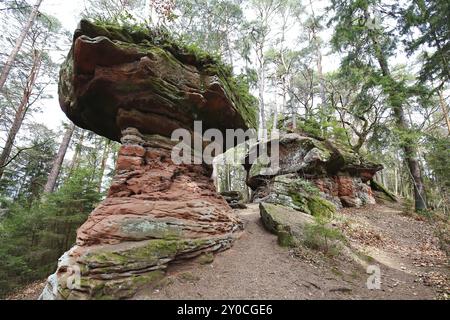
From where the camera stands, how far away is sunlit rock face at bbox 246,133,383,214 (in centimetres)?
1242

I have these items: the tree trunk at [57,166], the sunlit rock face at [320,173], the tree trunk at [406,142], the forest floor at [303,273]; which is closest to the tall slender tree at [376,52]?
the tree trunk at [406,142]

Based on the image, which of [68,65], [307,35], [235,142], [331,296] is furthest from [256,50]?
[331,296]

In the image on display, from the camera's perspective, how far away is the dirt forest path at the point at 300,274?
183 inches

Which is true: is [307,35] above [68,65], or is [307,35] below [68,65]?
above

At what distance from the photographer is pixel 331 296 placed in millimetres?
4645

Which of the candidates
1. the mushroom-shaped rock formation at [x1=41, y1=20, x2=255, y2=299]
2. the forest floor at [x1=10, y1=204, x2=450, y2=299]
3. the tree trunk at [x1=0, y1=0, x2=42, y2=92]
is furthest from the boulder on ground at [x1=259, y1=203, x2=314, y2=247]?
the tree trunk at [x1=0, y1=0, x2=42, y2=92]

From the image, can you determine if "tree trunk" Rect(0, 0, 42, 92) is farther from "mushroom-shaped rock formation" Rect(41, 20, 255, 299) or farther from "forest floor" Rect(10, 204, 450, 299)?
"forest floor" Rect(10, 204, 450, 299)

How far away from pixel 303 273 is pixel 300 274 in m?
0.10

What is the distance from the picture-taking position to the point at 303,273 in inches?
214

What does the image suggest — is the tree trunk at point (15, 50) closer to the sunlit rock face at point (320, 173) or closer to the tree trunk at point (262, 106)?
the sunlit rock face at point (320, 173)

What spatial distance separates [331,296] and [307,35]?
25.3 m

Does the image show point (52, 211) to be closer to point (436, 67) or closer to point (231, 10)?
point (436, 67)

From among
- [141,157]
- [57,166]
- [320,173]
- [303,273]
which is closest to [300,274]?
[303,273]

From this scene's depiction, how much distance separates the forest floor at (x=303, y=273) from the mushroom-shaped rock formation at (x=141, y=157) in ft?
1.62
